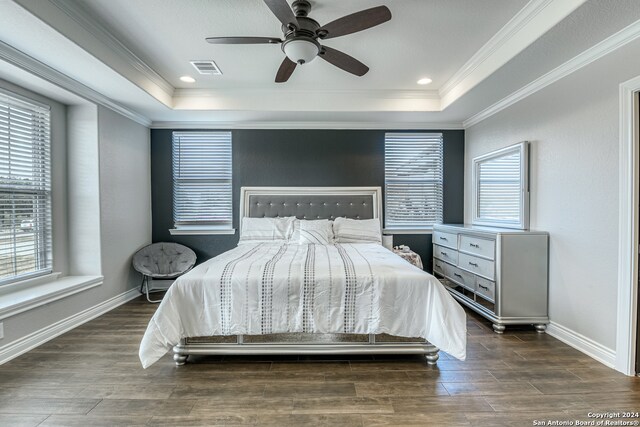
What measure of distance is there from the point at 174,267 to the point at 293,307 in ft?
8.90

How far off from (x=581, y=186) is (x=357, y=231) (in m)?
2.40

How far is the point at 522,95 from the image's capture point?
324cm

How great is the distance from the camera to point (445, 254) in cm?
404

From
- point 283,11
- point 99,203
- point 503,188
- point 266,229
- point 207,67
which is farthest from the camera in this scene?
point 266,229

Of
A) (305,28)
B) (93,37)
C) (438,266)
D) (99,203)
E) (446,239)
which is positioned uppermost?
(93,37)

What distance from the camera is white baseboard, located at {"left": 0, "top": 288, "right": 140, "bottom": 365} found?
2373 millimetres

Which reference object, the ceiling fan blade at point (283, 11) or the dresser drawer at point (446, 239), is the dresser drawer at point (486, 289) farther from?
the ceiling fan blade at point (283, 11)

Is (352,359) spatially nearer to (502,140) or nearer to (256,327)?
(256,327)

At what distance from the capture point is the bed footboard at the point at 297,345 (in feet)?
7.48

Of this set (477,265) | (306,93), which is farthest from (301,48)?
(477,265)

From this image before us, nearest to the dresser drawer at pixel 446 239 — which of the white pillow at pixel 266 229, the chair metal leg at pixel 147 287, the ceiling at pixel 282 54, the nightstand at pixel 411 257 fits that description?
the nightstand at pixel 411 257

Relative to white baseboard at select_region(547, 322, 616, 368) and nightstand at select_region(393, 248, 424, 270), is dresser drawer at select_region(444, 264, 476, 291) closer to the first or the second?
nightstand at select_region(393, 248, 424, 270)

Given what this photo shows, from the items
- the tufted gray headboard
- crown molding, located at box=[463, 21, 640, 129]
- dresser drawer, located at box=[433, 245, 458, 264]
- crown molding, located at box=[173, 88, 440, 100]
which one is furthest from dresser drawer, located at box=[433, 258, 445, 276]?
crown molding, located at box=[173, 88, 440, 100]

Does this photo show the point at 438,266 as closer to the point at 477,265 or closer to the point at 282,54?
the point at 477,265
